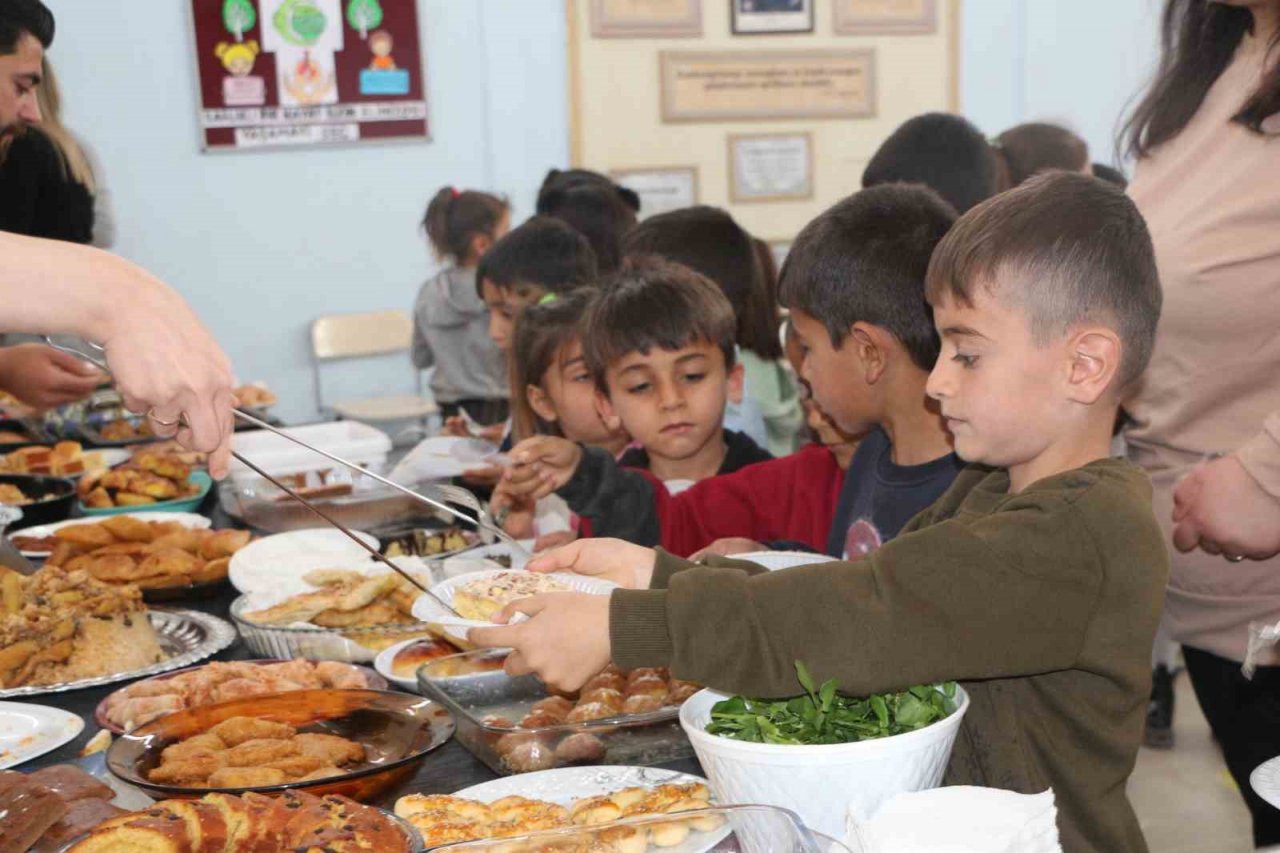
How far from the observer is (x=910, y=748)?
1.07m

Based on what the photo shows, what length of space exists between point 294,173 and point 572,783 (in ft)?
17.5

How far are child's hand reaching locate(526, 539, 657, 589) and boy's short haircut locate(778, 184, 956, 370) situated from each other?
547 millimetres

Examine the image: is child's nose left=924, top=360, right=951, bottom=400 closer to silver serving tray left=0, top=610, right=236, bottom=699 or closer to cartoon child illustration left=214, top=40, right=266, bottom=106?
silver serving tray left=0, top=610, right=236, bottom=699

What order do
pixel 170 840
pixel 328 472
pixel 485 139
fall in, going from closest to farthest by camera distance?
pixel 170 840 → pixel 328 472 → pixel 485 139

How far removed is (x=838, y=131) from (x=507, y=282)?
3768 millimetres

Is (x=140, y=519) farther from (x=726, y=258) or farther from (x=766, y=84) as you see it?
(x=766, y=84)

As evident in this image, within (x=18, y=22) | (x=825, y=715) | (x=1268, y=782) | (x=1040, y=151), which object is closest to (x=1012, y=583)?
(x=825, y=715)

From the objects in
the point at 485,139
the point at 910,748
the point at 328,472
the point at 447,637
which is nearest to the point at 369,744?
the point at 447,637

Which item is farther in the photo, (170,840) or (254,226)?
(254,226)

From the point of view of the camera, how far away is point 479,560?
6.53 ft

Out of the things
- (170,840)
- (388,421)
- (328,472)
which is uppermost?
(170,840)

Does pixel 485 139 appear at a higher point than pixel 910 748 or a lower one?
higher

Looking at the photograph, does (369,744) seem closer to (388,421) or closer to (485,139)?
(388,421)

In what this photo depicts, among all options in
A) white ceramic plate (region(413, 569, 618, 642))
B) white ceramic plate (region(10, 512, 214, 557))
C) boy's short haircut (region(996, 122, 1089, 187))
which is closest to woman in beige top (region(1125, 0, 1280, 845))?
white ceramic plate (region(413, 569, 618, 642))
